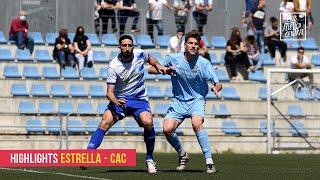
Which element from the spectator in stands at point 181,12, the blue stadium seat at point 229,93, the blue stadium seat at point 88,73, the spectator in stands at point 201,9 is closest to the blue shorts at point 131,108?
the blue stadium seat at point 88,73

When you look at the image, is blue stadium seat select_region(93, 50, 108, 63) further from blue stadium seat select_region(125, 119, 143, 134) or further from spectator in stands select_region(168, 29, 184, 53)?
blue stadium seat select_region(125, 119, 143, 134)

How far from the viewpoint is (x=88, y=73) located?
32969 millimetres

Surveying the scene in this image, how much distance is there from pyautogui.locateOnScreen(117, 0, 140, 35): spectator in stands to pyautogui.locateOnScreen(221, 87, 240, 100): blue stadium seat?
3.62 m

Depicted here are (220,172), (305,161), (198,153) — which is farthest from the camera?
(198,153)

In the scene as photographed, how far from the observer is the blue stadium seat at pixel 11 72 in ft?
106

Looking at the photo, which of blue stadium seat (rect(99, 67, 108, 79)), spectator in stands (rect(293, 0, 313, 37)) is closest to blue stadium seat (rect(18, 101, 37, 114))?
blue stadium seat (rect(99, 67, 108, 79))

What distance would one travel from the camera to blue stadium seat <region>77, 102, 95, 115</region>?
3109 centimetres

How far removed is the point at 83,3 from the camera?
3594 centimetres

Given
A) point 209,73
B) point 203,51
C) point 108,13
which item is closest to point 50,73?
point 108,13

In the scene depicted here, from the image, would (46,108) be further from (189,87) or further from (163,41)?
(189,87)

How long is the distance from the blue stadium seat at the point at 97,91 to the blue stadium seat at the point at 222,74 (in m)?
3.67

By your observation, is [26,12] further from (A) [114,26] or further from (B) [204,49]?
(B) [204,49]

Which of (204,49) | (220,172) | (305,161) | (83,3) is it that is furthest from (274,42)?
(220,172)

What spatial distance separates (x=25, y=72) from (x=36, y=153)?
1495cm
